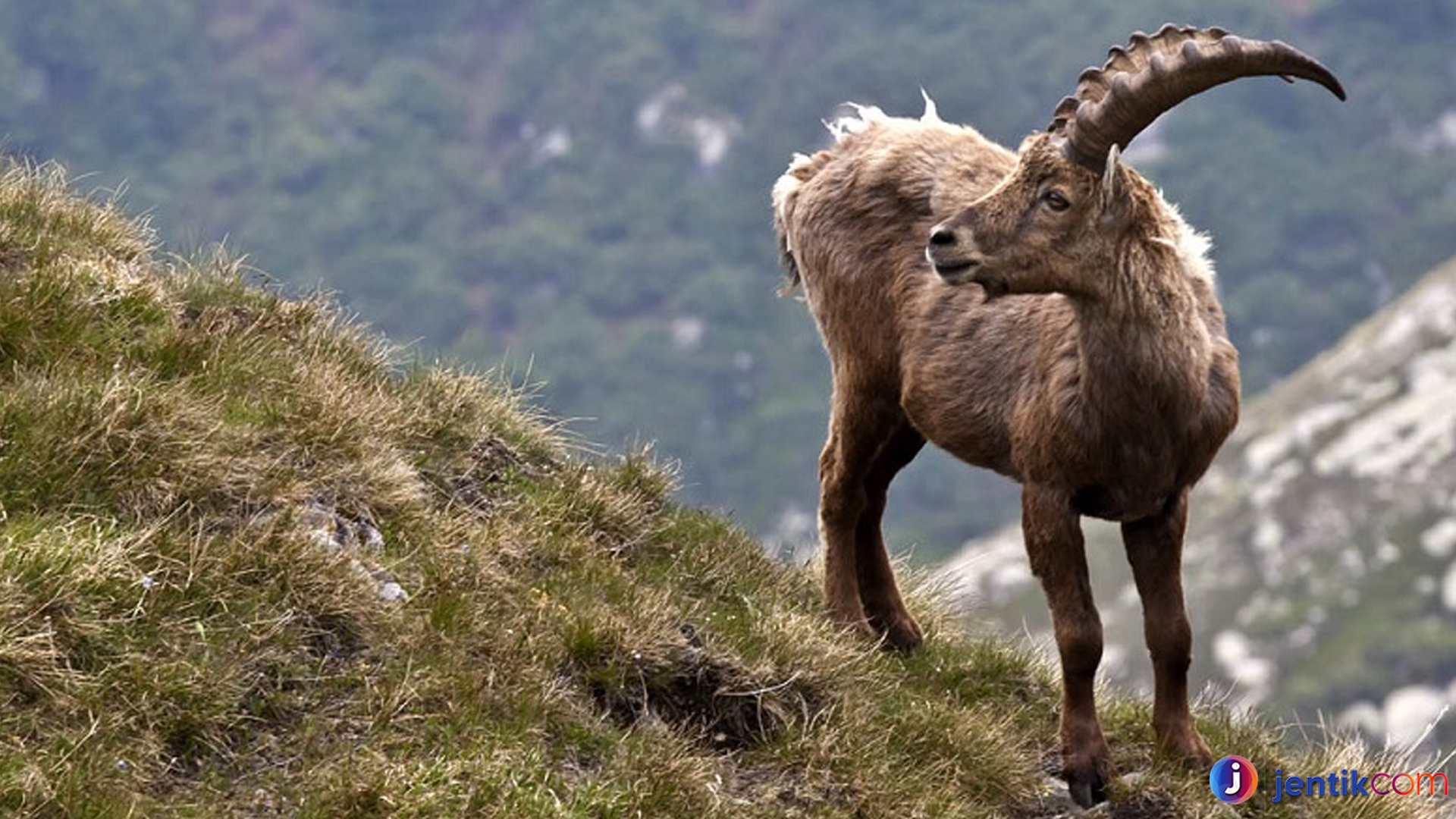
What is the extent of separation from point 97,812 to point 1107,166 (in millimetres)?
5634

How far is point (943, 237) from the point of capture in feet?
32.4

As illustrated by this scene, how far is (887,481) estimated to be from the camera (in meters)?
12.3

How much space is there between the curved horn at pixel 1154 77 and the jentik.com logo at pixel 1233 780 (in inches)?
127

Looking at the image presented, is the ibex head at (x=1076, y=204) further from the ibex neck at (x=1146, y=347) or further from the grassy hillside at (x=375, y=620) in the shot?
the grassy hillside at (x=375, y=620)

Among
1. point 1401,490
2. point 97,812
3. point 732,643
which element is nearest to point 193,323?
point 732,643

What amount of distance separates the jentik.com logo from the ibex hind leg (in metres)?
2.04

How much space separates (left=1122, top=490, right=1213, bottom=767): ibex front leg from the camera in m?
10.3

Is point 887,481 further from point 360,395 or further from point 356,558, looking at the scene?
point 356,558

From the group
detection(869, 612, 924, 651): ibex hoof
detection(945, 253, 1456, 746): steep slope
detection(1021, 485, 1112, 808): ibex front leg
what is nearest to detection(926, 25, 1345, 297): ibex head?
detection(1021, 485, 1112, 808): ibex front leg

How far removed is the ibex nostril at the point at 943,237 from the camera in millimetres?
9883

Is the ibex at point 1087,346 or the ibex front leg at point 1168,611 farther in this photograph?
the ibex front leg at point 1168,611

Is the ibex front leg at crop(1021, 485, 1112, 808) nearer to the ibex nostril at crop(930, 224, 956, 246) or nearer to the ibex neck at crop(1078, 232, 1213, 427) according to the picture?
the ibex neck at crop(1078, 232, 1213, 427)

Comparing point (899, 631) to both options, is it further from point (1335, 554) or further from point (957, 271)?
point (1335, 554)

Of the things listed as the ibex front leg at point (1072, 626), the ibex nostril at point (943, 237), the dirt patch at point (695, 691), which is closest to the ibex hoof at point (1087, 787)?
the ibex front leg at point (1072, 626)
